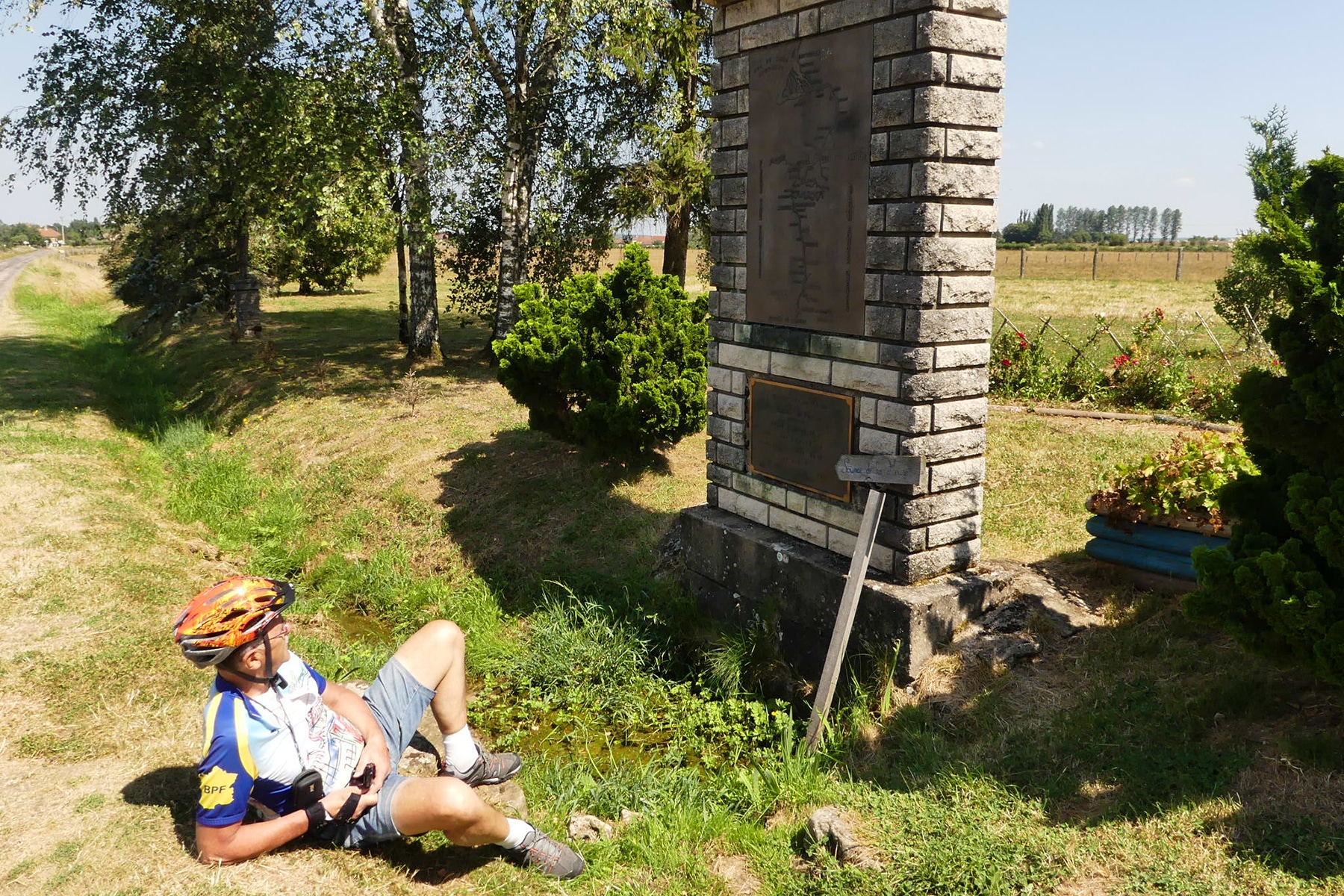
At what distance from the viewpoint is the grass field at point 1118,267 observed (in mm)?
47312

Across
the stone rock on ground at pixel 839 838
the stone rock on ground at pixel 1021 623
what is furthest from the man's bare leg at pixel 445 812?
the stone rock on ground at pixel 1021 623

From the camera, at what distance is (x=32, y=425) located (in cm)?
1229

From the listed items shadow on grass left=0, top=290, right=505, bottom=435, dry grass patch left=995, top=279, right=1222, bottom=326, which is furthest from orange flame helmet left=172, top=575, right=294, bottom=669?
dry grass patch left=995, top=279, right=1222, bottom=326

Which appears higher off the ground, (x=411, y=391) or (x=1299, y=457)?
(x=1299, y=457)

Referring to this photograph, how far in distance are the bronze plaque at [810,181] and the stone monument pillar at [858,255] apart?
0.4 inches

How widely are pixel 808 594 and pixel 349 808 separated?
2.95 m

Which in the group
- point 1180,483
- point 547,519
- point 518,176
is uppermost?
point 518,176

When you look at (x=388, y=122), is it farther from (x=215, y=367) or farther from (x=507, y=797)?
(x=507, y=797)

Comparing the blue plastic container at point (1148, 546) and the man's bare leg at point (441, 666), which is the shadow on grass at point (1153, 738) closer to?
the blue plastic container at point (1148, 546)

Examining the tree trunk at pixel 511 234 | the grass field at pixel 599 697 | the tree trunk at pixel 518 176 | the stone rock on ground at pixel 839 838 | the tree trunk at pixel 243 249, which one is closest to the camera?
the grass field at pixel 599 697

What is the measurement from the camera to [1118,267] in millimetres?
51156

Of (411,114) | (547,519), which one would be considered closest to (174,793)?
(547,519)

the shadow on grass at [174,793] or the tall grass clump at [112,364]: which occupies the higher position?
the tall grass clump at [112,364]

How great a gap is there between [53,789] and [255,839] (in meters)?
1.50
